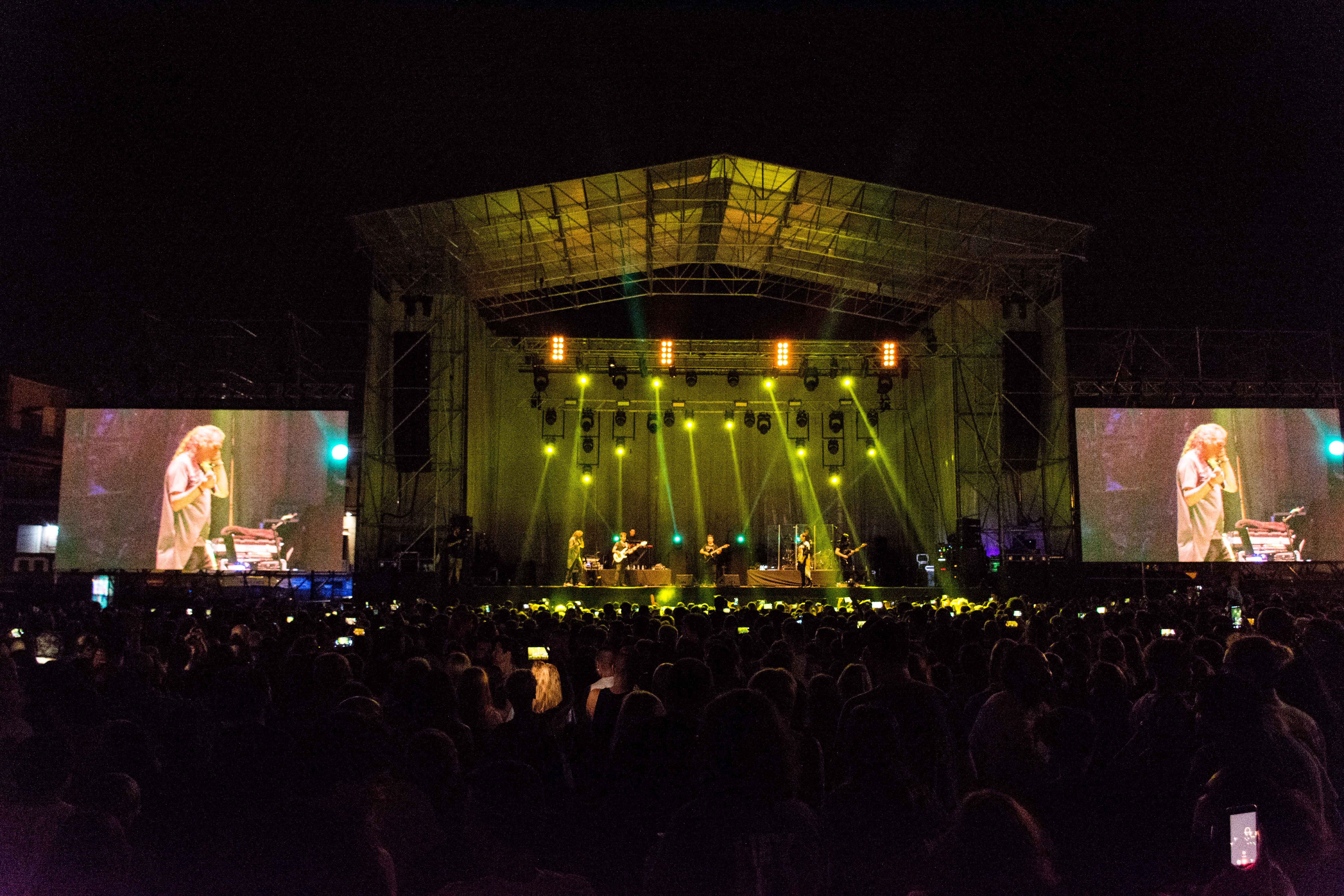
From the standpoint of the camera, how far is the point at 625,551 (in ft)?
71.7

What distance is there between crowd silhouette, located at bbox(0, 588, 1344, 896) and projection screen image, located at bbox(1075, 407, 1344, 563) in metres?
15.9

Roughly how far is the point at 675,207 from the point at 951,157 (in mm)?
5390

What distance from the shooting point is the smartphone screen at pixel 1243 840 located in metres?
2.08

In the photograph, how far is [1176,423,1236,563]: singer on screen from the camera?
746 inches

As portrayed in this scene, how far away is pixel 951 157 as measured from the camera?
15742 millimetres

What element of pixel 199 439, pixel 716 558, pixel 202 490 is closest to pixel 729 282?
pixel 716 558

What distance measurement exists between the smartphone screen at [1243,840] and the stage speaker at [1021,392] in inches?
681

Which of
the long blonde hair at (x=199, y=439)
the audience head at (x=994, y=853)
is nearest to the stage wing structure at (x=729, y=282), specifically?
the long blonde hair at (x=199, y=439)

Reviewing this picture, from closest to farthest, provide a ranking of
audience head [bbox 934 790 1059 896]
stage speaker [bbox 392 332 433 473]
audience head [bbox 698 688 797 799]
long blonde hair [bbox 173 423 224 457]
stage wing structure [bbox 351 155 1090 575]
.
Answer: audience head [bbox 934 790 1059 896] < audience head [bbox 698 688 797 799] < stage wing structure [bbox 351 155 1090 575] < stage speaker [bbox 392 332 433 473] < long blonde hair [bbox 173 423 224 457]

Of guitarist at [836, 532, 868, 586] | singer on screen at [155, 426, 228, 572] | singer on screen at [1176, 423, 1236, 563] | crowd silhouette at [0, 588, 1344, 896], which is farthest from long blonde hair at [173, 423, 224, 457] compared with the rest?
singer on screen at [1176, 423, 1236, 563]

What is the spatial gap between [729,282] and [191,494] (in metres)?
12.8

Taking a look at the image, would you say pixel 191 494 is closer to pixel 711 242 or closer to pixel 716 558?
pixel 716 558

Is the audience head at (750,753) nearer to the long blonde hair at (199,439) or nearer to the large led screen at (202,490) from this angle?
the large led screen at (202,490)

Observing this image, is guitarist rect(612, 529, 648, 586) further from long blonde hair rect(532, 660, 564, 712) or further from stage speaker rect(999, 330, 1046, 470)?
long blonde hair rect(532, 660, 564, 712)
